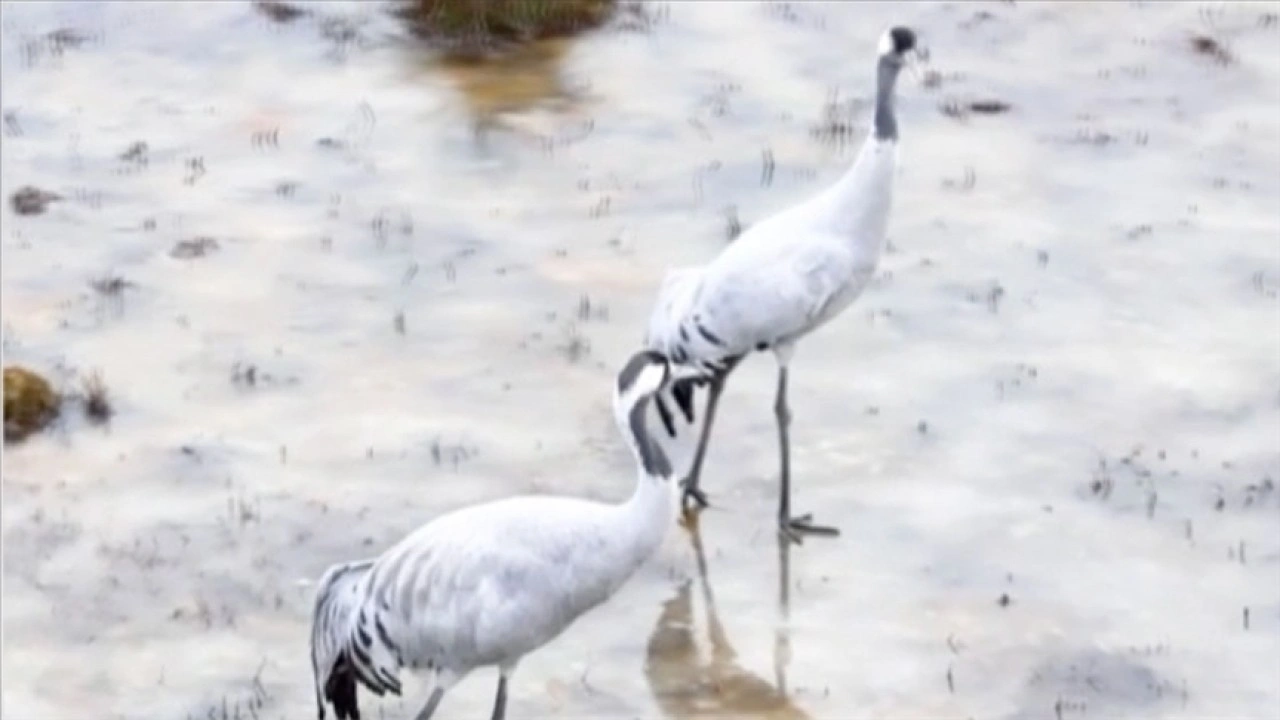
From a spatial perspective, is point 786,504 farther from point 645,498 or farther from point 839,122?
point 839,122

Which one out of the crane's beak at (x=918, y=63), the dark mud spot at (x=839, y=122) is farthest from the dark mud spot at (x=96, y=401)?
the crane's beak at (x=918, y=63)

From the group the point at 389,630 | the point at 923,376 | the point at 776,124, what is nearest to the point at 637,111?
the point at 776,124

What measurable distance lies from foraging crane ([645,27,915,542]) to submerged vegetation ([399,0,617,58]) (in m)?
8.85

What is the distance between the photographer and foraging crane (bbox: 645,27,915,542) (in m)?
11.4

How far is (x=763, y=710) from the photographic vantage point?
10242 mm

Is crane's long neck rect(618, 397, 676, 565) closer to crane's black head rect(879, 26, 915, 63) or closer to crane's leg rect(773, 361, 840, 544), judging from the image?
crane's leg rect(773, 361, 840, 544)

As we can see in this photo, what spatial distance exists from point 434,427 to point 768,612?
2644 mm

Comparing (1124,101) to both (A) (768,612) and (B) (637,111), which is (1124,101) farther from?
(A) (768,612)

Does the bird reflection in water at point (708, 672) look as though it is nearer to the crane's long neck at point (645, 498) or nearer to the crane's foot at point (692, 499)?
the crane's foot at point (692, 499)

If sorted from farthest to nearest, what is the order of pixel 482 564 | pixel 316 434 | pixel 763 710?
1. pixel 316 434
2. pixel 763 710
3. pixel 482 564

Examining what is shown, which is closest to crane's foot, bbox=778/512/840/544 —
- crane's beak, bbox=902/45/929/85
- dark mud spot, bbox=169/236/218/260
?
dark mud spot, bbox=169/236/218/260

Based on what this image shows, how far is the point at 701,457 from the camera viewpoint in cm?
1202

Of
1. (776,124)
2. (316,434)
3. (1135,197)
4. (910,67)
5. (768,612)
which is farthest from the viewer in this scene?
(910,67)

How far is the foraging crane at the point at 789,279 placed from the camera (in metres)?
11.4
